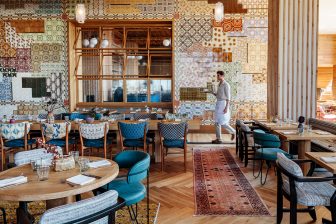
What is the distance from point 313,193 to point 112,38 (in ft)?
30.5

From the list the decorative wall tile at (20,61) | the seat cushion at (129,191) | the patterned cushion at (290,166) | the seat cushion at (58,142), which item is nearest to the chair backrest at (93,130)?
the seat cushion at (58,142)

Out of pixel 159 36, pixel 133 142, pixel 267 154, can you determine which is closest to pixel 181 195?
pixel 267 154

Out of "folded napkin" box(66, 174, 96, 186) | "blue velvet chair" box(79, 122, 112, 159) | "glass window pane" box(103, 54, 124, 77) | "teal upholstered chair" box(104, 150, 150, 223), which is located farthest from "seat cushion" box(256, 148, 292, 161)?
"glass window pane" box(103, 54, 124, 77)

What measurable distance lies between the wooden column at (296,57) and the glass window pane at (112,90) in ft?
16.4

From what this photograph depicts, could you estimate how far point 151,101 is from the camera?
10.1 m

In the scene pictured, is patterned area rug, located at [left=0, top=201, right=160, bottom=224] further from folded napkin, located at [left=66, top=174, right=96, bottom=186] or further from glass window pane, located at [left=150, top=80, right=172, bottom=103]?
glass window pane, located at [left=150, top=80, right=172, bottom=103]

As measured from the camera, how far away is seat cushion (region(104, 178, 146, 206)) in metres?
3.02

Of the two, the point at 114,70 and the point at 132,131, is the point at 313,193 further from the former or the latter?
the point at 114,70

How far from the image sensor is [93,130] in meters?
5.62

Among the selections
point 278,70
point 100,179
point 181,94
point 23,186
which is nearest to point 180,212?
point 100,179

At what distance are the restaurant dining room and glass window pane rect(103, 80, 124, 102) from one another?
31 mm

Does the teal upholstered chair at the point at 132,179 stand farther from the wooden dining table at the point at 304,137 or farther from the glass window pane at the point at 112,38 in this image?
the glass window pane at the point at 112,38

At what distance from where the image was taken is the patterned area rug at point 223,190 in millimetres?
4020

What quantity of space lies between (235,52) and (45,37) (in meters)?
5.31
